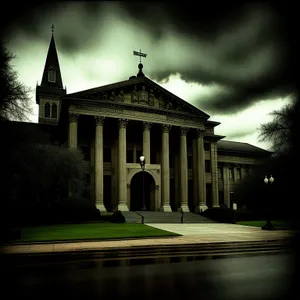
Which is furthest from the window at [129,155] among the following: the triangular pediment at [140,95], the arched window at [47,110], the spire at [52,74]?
the spire at [52,74]

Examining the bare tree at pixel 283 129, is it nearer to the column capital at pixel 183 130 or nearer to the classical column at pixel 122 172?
the classical column at pixel 122 172

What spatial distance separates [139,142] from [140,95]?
23.5ft

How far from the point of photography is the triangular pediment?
41344mm

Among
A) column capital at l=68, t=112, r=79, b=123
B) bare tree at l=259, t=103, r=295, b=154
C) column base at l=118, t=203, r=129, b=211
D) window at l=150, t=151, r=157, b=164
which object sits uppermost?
column capital at l=68, t=112, r=79, b=123

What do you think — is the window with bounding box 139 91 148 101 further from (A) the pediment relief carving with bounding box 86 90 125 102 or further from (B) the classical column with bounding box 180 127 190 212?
(B) the classical column with bounding box 180 127 190 212

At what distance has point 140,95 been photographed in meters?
44.1

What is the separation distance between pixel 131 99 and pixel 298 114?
122 feet

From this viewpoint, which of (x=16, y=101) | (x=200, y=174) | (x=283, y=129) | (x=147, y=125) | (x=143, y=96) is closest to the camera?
(x=283, y=129)

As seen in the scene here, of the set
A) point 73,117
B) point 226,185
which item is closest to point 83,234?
point 73,117

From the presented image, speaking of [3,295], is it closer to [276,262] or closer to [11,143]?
[276,262]

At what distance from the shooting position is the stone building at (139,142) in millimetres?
40562

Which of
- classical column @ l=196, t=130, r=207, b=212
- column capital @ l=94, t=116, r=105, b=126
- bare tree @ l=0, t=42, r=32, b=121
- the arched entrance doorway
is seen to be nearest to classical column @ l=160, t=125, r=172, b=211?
the arched entrance doorway

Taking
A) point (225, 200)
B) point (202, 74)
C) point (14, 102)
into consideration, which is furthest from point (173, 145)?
point (202, 74)

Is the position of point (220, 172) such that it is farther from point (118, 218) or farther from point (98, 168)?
point (118, 218)
